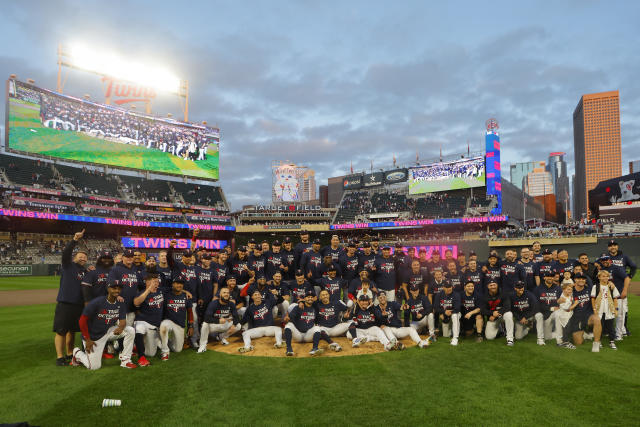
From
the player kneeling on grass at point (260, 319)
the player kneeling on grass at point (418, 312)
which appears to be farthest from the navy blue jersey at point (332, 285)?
the player kneeling on grass at point (418, 312)

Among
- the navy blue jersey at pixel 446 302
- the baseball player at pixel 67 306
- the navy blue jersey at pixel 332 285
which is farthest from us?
the navy blue jersey at pixel 332 285

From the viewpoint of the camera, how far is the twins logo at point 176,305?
28.6 ft

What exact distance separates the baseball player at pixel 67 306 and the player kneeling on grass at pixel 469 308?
29.2 feet

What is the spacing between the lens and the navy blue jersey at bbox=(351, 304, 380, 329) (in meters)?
9.33

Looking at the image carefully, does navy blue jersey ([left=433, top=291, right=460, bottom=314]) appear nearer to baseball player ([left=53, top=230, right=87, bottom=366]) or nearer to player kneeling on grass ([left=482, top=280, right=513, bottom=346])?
player kneeling on grass ([left=482, top=280, right=513, bottom=346])

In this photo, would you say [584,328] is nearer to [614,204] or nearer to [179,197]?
[179,197]

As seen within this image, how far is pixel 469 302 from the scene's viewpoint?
9727 millimetres

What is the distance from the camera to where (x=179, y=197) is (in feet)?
183

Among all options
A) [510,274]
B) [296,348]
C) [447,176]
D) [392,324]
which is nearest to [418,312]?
[392,324]

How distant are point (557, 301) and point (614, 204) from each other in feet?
212

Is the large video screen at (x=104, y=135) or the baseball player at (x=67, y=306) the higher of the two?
the large video screen at (x=104, y=135)

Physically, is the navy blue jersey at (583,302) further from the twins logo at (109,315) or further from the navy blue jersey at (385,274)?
the twins logo at (109,315)

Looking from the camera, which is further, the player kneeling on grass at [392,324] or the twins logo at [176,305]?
the player kneeling on grass at [392,324]

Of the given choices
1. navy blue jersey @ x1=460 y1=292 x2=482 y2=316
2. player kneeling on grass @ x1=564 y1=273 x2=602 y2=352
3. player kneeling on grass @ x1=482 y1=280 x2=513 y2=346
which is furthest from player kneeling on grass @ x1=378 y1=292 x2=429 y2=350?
player kneeling on grass @ x1=564 y1=273 x2=602 y2=352
